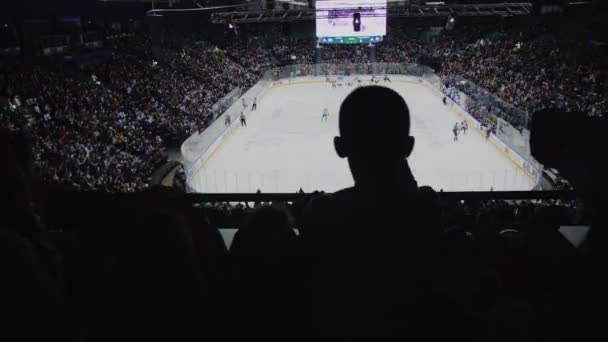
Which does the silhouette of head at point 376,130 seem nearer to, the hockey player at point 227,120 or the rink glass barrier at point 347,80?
the rink glass barrier at point 347,80

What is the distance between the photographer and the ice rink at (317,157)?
578 inches

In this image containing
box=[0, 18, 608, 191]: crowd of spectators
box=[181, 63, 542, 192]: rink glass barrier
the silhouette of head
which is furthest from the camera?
box=[181, 63, 542, 192]: rink glass barrier

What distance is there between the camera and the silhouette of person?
1.21 m

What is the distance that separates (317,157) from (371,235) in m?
17.2

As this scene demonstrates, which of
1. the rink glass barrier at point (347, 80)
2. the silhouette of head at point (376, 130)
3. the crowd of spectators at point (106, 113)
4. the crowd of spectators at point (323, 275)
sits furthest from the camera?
the rink glass barrier at point (347, 80)

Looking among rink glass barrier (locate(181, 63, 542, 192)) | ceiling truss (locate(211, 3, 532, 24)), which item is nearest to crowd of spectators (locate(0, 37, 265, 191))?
rink glass barrier (locate(181, 63, 542, 192))

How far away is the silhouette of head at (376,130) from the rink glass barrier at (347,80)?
1267cm

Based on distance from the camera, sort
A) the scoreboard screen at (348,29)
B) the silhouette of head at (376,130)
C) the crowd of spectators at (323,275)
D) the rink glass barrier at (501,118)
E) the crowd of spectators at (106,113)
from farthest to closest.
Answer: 1. the scoreboard screen at (348,29)
2. the rink glass barrier at (501,118)
3. the crowd of spectators at (106,113)
4. the silhouette of head at (376,130)
5. the crowd of spectators at (323,275)

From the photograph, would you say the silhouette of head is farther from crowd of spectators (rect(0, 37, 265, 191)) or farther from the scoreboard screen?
the scoreboard screen

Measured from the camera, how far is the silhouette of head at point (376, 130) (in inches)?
51.7

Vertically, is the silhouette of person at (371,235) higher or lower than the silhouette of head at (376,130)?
lower

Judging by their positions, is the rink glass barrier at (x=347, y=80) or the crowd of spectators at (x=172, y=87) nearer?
the crowd of spectators at (x=172, y=87)

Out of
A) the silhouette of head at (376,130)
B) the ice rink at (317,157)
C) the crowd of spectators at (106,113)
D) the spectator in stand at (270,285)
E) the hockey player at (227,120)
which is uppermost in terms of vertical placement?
the silhouette of head at (376,130)

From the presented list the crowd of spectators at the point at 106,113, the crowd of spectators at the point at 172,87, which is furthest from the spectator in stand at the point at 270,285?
the crowd of spectators at the point at 172,87
